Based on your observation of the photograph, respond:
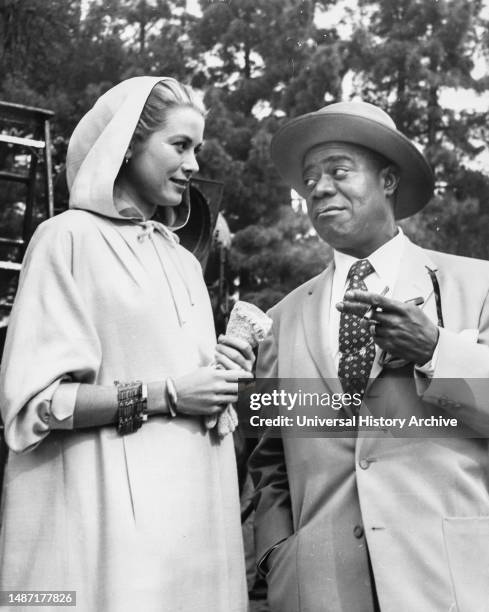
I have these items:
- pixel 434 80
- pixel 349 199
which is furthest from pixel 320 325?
pixel 434 80

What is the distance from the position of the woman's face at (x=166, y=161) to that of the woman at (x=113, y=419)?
7cm

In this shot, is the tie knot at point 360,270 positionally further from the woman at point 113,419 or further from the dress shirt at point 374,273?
the woman at point 113,419

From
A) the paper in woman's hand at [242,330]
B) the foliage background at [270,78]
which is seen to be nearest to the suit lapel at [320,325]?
the paper in woman's hand at [242,330]

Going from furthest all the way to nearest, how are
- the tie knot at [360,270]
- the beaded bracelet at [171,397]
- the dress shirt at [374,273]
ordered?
the tie knot at [360,270], the dress shirt at [374,273], the beaded bracelet at [171,397]

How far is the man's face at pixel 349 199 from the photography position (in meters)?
→ 3.11

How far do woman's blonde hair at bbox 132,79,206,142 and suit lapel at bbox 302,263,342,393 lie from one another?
0.87m

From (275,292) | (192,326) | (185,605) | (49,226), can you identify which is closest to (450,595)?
(185,605)

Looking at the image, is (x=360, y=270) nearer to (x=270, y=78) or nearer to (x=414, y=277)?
(x=414, y=277)

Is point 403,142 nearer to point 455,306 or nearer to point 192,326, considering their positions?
point 455,306

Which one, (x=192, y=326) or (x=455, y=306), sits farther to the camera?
(x=455, y=306)

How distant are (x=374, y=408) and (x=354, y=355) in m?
0.21

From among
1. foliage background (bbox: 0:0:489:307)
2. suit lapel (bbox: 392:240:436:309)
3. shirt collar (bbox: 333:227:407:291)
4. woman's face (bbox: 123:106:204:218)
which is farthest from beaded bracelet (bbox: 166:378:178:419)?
foliage background (bbox: 0:0:489:307)

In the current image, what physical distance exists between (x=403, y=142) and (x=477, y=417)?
115 cm

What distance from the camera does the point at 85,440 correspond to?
2.20 m
